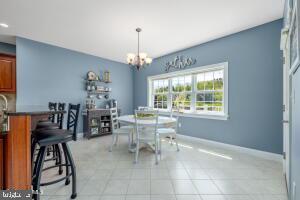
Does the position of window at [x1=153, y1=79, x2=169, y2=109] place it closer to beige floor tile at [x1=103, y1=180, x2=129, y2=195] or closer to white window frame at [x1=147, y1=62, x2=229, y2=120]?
white window frame at [x1=147, y1=62, x2=229, y2=120]

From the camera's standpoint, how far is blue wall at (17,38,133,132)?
11.4 ft

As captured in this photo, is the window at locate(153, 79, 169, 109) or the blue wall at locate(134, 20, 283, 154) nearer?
the blue wall at locate(134, 20, 283, 154)

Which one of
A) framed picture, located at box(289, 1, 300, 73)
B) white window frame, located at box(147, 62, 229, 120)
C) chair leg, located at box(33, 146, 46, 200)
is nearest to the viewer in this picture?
framed picture, located at box(289, 1, 300, 73)

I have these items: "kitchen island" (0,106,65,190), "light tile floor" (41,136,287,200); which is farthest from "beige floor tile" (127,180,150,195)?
Result: "kitchen island" (0,106,65,190)

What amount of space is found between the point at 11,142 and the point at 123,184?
136cm

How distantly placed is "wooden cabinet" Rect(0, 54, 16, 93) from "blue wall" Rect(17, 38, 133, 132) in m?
0.25

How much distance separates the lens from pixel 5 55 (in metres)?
3.53

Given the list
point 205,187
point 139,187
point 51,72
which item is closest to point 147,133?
point 139,187

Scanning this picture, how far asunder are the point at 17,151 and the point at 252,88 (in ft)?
12.2

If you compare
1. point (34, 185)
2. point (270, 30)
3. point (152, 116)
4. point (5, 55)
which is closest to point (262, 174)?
point (152, 116)

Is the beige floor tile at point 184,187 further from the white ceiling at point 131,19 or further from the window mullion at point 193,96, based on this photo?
the white ceiling at point 131,19

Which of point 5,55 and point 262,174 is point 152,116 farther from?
point 5,55

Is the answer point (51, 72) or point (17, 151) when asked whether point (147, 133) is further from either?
point (51, 72)

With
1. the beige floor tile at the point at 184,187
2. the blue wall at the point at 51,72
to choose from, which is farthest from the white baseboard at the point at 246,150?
the blue wall at the point at 51,72
